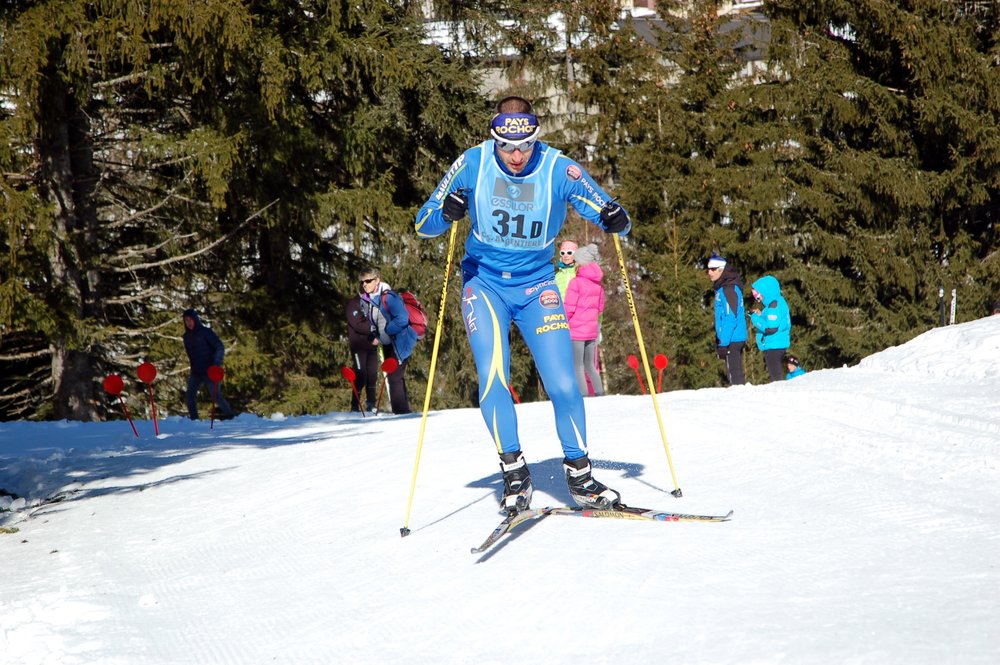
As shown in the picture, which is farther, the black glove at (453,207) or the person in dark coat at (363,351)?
the person in dark coat at (363,351)

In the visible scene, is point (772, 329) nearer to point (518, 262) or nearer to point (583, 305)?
point (583, 305)

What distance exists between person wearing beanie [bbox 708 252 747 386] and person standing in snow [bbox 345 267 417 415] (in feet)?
12.6

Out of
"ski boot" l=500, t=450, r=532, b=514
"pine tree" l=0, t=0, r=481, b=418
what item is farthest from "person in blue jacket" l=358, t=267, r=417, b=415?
"ski boot" l=500, t=450, r=532, b=514

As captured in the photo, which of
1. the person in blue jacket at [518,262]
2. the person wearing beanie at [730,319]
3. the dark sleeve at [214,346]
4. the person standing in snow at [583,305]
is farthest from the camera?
the dark sleeve at [214,346]

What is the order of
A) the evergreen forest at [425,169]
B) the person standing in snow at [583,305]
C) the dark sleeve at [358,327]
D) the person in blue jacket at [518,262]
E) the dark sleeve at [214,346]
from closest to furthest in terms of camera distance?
the person in blue jacket at [518,262], the person standing in snow at [583,305], the dark sleeve at [358,327], the dark sleeve at [214,346], the evergreen forest at [425,169]

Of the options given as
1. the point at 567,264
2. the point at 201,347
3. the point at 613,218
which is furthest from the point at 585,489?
the point at 201,347

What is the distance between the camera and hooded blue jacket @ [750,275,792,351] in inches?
525

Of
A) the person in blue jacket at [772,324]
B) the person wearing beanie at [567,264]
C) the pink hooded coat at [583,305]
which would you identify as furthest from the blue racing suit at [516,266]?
the person in blue jacket at [772,324]

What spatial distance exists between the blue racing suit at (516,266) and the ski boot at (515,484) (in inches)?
2.2

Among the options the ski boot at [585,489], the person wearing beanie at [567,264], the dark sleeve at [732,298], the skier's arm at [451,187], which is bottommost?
the ski boot at [585,489]

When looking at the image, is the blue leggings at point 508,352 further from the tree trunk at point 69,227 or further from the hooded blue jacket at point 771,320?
the tree trunk at point 69,227

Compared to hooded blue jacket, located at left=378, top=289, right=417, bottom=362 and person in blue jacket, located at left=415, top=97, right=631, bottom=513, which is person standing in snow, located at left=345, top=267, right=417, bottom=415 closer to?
hooded blue jacket, located at left=378, top=289, right=417, bottom=362

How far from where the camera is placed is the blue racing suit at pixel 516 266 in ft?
17.9

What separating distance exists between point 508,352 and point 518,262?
0.48 meters
